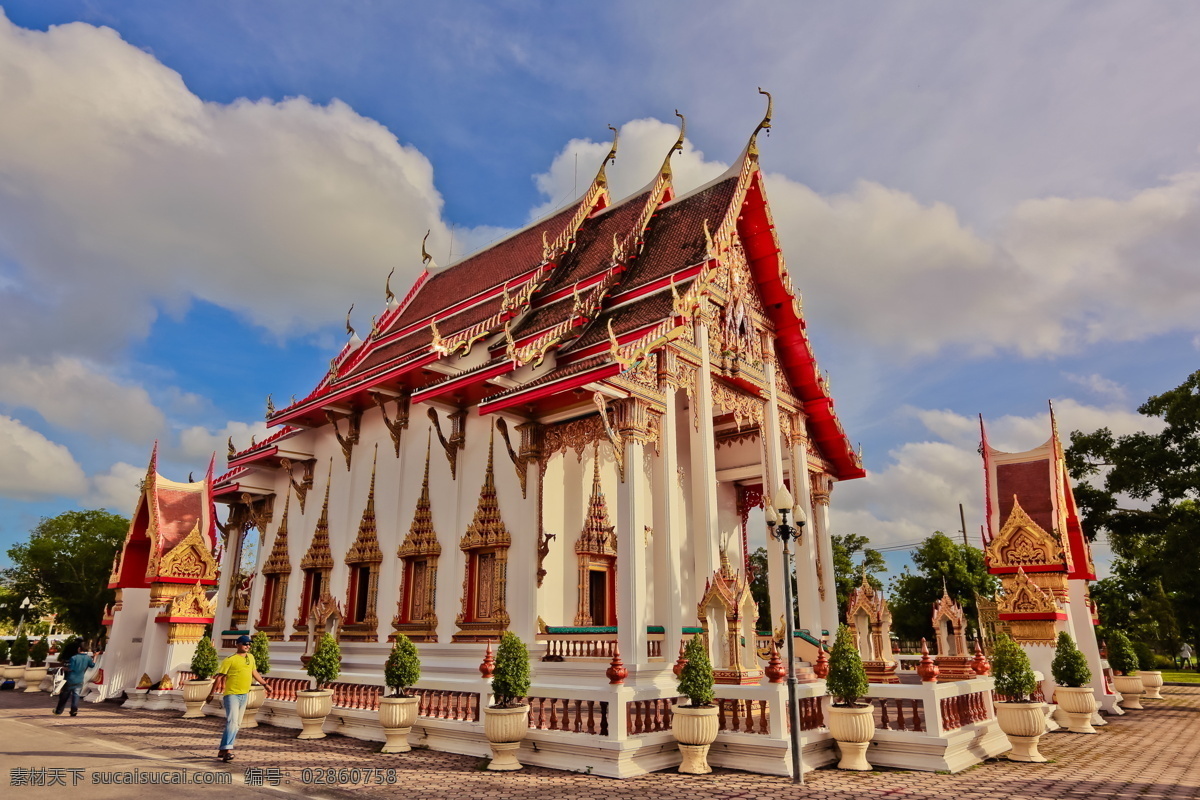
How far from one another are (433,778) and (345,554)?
7257mm

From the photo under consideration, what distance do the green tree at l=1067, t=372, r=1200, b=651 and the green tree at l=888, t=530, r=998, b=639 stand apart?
35.0 feet

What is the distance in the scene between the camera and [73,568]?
3161 centimetres

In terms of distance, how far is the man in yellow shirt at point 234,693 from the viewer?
7.22 m

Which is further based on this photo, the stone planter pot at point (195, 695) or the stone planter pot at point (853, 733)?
the stone planter pot at point (195, 695)

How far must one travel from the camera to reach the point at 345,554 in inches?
523

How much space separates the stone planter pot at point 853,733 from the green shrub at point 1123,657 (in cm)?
988

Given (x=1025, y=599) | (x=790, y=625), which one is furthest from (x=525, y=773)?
(x=1025, y=599)

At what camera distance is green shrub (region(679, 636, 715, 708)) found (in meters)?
7.14

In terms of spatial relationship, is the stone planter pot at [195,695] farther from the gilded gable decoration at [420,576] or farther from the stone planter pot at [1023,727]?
the stone planter pot at [1023,727]

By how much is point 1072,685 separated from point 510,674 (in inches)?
292

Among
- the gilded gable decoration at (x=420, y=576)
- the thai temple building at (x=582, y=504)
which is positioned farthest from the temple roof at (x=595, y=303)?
the gilded gable decoration at (x=420, y=576)

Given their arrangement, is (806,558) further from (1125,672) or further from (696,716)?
(1125,672)

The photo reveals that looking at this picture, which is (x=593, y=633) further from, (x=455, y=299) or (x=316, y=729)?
(x=455, y=299)

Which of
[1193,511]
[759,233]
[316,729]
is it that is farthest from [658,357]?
[1193,511]
